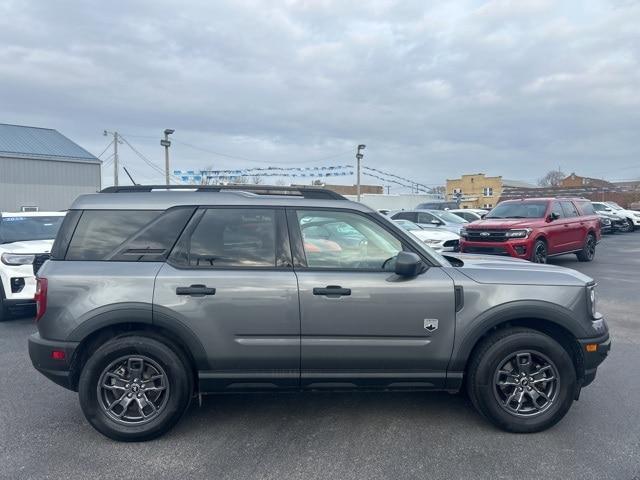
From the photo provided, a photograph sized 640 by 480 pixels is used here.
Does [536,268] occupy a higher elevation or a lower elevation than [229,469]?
higher

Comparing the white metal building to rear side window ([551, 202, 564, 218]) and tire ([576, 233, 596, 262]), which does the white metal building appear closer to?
rear side window ([551, 202, 564, 218])

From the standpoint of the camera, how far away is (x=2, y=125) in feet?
119

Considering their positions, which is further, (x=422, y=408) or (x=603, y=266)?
(x=603, y=266)

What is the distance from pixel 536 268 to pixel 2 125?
41.8 m

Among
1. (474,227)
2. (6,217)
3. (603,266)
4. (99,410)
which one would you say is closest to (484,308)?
(99,410)

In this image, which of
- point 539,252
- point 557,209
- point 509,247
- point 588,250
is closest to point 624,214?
point 588,250

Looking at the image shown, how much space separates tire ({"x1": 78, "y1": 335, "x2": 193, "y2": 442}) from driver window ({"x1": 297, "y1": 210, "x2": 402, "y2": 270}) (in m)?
1.29

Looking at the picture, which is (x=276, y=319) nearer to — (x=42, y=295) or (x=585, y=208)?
(x=42, y=295)

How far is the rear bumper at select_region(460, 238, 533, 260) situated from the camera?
37.5 ft

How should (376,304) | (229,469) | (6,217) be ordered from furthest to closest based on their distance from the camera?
(6,217) → (376,304) → (229,469)

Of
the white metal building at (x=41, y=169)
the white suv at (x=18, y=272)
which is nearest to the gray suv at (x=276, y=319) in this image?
the white suv at (x=18, y=272)

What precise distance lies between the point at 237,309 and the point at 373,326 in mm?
999

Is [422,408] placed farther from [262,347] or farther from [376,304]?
[262,347]

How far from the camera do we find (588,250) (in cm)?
1398
